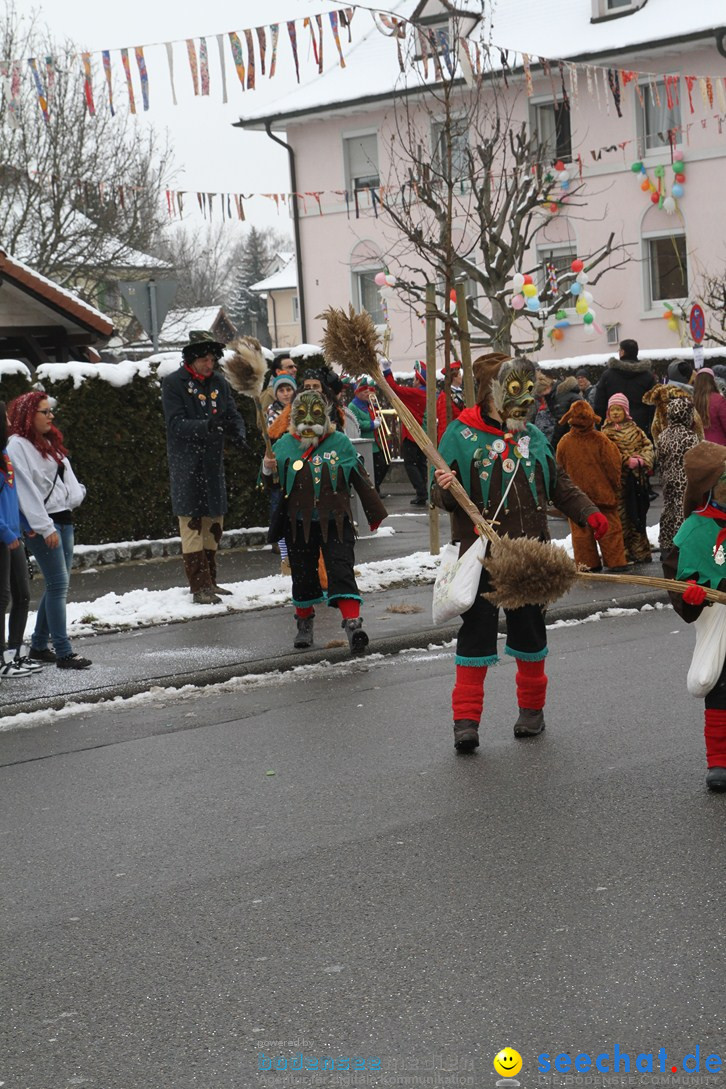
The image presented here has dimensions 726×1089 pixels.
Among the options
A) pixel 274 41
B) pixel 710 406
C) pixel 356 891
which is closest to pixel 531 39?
pixel 274 41

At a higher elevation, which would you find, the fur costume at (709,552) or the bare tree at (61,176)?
the bare tree at (61,176)

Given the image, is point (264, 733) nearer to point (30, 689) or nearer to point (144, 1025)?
point (30, 689)

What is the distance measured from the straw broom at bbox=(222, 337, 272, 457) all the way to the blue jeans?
3117 millimetres

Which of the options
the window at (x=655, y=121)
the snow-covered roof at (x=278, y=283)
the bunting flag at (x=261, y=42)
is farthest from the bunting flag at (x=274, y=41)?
the snow-covered roof at (x=278, y=283)

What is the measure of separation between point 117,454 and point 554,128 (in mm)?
21883

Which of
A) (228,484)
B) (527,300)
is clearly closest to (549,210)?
(527,300)

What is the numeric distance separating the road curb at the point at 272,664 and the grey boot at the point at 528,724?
2.67 metres

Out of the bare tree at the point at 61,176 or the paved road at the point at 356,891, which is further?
the bare tree at the point at 61,176

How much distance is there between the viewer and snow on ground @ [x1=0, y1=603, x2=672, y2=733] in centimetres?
891

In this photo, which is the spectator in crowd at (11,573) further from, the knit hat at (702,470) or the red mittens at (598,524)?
the knit hat at (702,470)

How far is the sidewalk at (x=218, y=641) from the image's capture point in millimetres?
9570

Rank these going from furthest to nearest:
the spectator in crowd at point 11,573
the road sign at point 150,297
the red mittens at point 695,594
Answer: the road sign at point 150,297, the spectator in crowd at point 11,573, the red mittens at point 695,594

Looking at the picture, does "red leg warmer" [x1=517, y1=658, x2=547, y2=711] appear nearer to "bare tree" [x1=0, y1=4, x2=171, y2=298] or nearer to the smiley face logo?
the smiley face logo

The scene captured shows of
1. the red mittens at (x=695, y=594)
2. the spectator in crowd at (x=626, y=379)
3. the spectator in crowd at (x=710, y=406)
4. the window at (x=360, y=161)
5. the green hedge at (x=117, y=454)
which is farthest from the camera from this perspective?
the window at (x=360, y=161)
